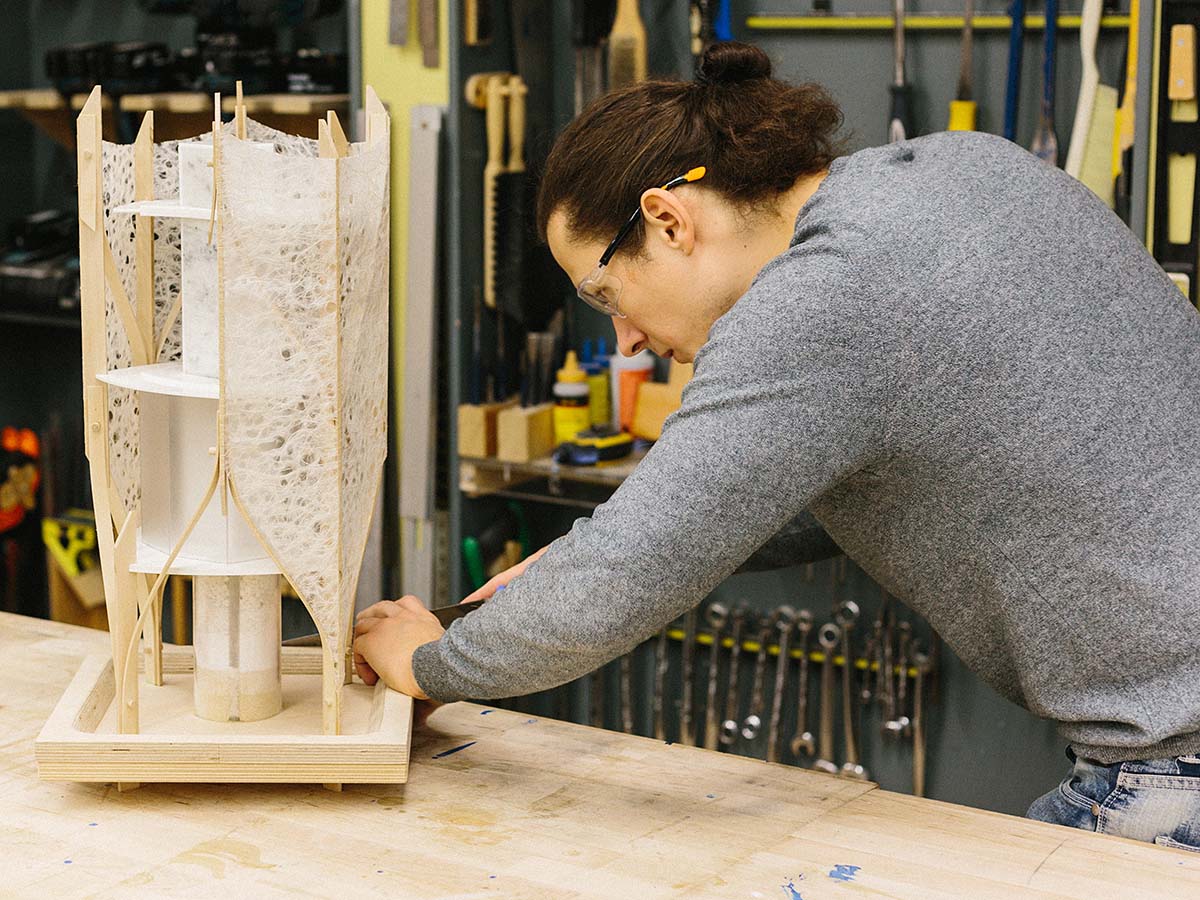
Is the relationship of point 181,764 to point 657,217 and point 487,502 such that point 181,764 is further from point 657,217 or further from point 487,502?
point 487,502

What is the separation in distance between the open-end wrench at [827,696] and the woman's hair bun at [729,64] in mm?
1570

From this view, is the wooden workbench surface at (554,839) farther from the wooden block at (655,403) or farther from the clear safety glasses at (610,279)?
the wooden block at (655,403)

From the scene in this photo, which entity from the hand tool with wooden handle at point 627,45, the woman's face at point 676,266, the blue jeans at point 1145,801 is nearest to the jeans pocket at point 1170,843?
the blue jeans at point 1145,801

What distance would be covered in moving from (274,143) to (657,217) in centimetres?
36

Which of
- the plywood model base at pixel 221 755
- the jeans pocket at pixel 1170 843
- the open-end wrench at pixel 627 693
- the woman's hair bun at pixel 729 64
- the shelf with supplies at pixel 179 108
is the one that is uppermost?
the shelf with supplies at pixel 179 108

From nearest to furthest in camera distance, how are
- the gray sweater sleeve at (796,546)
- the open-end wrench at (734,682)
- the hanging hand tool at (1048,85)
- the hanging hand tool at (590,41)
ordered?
1. the gray sweater sleeve at (796,546)
2. the hanging hand tool at (1048,85)
3. the hanging hand tool at (590,41)
4. the open-end wrench at (734,682)

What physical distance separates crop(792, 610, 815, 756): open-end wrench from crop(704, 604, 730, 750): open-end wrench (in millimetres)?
156

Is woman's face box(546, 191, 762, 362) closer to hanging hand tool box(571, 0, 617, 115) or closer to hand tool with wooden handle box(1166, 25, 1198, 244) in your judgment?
hand tool with wooden handle box(1166, 25, 1198, 244)

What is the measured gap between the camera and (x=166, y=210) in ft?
4.12

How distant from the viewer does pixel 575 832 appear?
121cm

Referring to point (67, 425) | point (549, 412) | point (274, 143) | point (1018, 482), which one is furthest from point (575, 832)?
point (67, 425)

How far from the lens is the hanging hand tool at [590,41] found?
2.76 meters

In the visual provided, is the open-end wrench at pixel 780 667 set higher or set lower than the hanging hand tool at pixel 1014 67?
lower

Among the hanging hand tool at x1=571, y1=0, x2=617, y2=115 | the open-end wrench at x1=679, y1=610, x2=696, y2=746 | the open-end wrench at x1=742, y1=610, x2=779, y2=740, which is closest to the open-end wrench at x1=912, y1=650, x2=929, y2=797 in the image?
the open-end wrench at x1=742, y1=610, x2=779, y2=740
